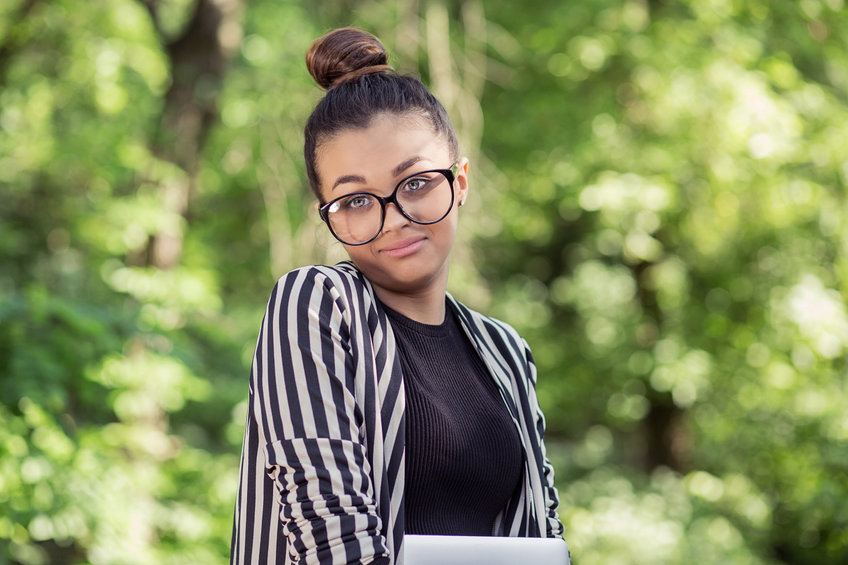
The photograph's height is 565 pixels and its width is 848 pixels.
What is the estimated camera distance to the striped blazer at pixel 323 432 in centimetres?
117

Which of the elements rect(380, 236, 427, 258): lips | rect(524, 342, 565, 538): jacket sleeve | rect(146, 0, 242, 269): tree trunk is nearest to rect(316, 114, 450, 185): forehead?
rect(380, 236, 427, 258): lips

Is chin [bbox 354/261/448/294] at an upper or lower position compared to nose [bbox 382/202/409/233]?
lower

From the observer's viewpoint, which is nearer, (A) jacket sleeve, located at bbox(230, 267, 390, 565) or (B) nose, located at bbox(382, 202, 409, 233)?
(A) jacket sleeve, located at bbox(230, 267, 390, 565)

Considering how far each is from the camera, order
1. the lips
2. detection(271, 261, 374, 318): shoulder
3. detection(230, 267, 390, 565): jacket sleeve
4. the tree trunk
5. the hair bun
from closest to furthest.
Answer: detection(230, 267, 390, 565): jacket sleeve, detection(271, 261, 374, 318): shoulder, the lips, the hair bun, the tree trunk

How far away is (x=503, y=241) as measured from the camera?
9.61 meters

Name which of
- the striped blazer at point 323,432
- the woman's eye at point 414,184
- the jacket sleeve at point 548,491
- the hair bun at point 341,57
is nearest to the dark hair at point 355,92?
the hair bun at point 341,57

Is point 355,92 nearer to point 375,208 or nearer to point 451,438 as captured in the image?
point 375,208

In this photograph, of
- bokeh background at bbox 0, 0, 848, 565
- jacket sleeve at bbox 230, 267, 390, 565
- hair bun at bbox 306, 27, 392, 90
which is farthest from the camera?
bokeh background at bbox 0, 0, 848, 565

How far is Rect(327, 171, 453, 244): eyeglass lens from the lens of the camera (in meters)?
1.40

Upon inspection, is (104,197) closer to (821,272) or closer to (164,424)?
(164,424)

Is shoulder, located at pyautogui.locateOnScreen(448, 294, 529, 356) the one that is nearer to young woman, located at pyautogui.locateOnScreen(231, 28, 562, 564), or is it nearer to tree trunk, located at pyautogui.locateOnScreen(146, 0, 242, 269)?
young woman, located at pyautogui.locateOnScreen(231, 28, 562, 564)

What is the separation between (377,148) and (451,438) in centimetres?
42

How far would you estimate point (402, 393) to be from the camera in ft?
4.34

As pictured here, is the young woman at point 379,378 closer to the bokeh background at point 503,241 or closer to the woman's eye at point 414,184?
the woman's eye at point 414,184
